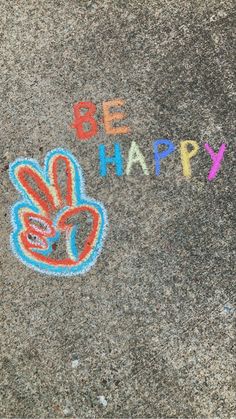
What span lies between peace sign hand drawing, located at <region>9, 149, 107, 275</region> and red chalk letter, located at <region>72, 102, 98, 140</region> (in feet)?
0.48

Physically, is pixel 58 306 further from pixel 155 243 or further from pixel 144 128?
pixel 144 128

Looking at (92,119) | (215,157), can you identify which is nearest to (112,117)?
(92,119)

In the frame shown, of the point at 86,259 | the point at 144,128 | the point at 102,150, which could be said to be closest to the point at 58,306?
the point at 86,259

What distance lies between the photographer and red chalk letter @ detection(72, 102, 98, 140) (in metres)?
2.89

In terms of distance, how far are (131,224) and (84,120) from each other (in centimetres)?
66

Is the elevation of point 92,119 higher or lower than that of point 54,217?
higher

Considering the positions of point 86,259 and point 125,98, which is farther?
point 125,98

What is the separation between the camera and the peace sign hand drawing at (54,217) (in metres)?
2.66

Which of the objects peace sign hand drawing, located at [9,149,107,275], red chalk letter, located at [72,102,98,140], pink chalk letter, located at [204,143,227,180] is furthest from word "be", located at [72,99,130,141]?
pink chalk letter, located at [204,143,227,180]

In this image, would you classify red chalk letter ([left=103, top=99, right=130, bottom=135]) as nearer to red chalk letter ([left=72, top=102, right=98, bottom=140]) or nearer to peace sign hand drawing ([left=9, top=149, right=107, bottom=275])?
red chalk letter ([left=72, top=102, right=98, bottom=140])

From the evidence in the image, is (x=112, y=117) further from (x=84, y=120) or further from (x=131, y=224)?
(x=131, y=224)

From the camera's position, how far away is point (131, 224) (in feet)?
8.88

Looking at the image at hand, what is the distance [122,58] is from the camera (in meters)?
3.03

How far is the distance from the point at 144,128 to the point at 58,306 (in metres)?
1.08
